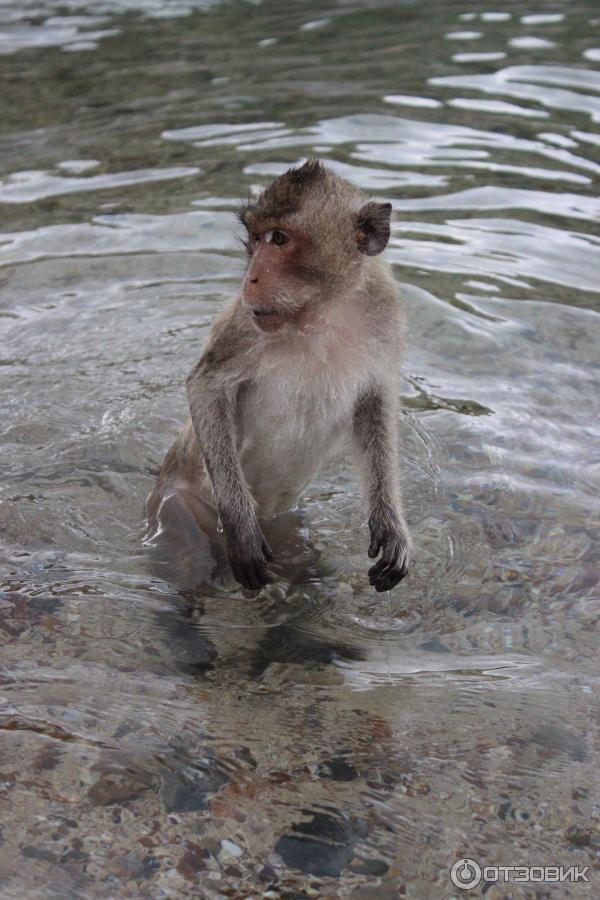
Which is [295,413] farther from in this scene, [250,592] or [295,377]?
[250,592]

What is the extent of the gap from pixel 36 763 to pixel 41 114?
28.1ft

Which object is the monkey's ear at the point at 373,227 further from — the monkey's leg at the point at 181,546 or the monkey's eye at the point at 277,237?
the monkey's leg at the point at 181,546

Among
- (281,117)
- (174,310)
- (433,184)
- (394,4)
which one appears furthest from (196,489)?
(394,4)

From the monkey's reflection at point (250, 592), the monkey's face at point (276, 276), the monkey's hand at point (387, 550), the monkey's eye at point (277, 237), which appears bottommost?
the monkey's reflection at point (250, 592)

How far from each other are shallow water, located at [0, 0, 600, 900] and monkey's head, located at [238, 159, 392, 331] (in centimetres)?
128

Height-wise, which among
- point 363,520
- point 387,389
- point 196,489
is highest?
point 387,389

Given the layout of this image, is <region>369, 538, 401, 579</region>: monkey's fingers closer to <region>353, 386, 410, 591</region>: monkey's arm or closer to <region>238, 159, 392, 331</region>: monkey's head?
<region>353, 386, 410, 591</region>: monkey's arm

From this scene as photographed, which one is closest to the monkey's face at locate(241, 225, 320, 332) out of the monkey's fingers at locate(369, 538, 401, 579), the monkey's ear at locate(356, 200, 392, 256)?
the monkey's ear at locate(356, 200, 392, 256)

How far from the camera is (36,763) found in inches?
140

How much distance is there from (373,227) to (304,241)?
0.30 meters

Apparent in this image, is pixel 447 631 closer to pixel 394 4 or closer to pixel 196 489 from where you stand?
pixel 196 489

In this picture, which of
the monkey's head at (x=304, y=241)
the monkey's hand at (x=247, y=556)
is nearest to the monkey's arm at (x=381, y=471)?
the monkey's hand at (x=247, y=556)

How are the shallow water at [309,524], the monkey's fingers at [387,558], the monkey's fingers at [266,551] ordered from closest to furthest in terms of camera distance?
the shallow water at [309,524] < the monkey's fingers at [387,558] < the monkey's fingers at [266,551]

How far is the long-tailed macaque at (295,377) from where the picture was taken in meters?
4.23
